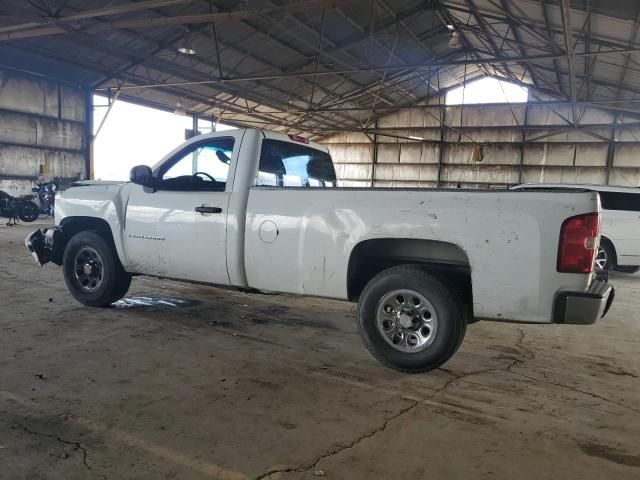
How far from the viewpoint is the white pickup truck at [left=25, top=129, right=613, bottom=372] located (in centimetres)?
313

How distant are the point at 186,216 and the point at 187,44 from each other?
12.8 metres

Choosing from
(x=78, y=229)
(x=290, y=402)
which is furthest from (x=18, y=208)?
(x=290, y=402)

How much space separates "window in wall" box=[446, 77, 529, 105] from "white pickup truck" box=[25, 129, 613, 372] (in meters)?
22.2

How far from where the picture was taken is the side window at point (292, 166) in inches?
174

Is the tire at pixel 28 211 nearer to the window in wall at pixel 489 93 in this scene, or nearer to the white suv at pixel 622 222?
the white suv at pixel 622 222

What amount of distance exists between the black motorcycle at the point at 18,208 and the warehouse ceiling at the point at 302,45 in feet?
16.0

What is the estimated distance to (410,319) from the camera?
3623mm

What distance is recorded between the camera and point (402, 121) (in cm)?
2731

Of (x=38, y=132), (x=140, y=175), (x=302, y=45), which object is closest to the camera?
(x=140, y=175)

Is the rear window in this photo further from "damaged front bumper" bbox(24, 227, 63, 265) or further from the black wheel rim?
"damaged front bumper" bbox(24, 227, 63, 265)

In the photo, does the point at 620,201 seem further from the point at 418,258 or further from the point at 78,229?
the point at 78,229

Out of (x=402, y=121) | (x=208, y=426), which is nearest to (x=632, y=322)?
(x=208, y=426)

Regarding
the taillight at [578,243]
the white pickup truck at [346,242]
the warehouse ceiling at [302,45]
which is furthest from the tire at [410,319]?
the warehouse ceiling at [302,45]

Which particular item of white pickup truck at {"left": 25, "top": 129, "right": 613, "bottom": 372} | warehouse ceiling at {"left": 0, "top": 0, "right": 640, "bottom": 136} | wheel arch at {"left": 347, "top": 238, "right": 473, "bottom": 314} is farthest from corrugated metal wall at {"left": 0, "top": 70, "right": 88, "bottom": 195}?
wheel arch at {"left": 347, "top": 238, "right": 473, "bottom": 314}
